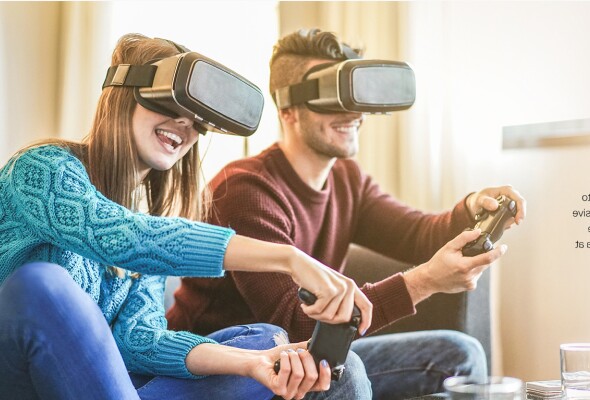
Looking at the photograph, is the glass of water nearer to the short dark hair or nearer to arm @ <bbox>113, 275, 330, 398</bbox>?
arm @ <bbox>113, 275, 330, 398</bbox>

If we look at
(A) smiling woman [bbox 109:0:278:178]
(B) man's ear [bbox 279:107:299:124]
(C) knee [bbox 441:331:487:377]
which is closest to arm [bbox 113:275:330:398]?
(B) man's ear [bbox 279:107:299:124]

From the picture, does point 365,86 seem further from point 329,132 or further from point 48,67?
point 48,67

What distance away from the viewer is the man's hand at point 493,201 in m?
1.33

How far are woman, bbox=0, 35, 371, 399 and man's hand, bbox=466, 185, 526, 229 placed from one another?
0.42 meters

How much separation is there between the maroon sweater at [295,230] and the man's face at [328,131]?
0.07 meters

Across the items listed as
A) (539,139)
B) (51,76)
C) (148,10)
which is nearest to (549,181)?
(539,139)

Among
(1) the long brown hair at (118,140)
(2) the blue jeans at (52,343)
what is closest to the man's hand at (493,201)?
(1) the long brown hair at (118,140)

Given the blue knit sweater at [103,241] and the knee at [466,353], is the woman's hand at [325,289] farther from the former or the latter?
the knee at [466,353]

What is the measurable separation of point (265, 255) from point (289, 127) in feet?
2.30

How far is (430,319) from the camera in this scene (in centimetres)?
179

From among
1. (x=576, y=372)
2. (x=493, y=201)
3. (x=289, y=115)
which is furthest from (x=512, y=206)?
(x=289, y=115)

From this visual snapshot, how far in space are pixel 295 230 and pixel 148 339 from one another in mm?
421

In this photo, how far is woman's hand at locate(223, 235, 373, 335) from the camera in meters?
0.92

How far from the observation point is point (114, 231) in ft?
3.13
